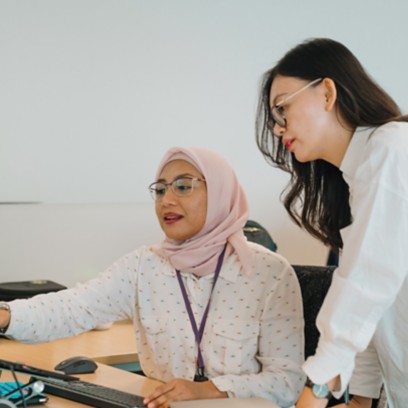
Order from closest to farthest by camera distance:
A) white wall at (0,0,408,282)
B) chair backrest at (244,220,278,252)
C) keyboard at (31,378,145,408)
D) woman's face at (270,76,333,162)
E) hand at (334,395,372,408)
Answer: woman's face at (270,76,333,162), keyboard at (31,378,145,408), hand at (334,395,372,408), white wall at (0,0,408,282), chair backrest at (244,220,278,252)

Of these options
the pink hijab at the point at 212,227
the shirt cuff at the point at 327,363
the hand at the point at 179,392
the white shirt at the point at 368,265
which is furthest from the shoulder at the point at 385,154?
the pink hijab at the point at 212,227

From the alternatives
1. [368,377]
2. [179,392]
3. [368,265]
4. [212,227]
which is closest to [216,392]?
[179,392]

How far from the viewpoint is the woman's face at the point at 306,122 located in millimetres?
1606

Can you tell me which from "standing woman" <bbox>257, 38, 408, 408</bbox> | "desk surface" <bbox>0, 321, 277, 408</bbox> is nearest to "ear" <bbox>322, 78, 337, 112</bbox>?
"standing woman" <bbox>257, 38, 408, 408</bbox>

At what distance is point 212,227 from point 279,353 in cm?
42

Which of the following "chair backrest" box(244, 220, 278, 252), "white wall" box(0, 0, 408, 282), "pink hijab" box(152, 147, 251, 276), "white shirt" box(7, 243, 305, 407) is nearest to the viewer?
"white shirt" box(7, 243, 305, 407)

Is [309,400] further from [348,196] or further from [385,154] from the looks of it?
[348,196]

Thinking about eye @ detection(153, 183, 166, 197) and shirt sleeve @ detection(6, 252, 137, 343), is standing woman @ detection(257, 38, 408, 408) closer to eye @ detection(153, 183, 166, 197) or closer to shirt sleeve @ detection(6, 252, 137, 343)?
eye @ detection(153, 183, 166, 197)

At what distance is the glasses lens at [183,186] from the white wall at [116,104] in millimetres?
1155

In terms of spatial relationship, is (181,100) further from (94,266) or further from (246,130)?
(94,266)

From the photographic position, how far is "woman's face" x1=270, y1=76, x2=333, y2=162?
1.61m

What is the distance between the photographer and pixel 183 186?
90.0 inches

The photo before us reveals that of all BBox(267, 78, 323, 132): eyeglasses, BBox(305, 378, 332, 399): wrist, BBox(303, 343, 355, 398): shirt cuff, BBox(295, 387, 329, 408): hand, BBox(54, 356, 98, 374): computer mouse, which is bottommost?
BBox(54, 356, 98, 374): computer mouse

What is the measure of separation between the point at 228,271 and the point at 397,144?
3.05 ft
